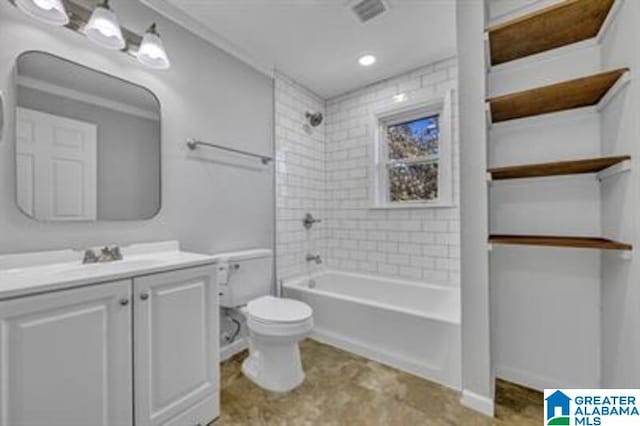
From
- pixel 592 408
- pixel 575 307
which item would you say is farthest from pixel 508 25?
pixel 592 408

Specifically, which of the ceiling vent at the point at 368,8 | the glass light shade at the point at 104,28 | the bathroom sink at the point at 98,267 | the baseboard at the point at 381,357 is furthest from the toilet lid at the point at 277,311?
the ceiling vent at the point at 368,8

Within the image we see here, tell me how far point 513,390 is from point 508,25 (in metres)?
2.15

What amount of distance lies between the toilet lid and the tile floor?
472mm

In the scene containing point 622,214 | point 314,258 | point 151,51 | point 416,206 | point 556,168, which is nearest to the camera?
point 622,214

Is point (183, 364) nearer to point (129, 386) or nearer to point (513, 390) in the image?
point (129, 386)

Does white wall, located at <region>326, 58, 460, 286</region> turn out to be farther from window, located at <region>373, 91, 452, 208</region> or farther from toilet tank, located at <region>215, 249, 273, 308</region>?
toilet tank, located at <region>215, 249, 273, 308</region>

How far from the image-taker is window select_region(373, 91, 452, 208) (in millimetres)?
2568

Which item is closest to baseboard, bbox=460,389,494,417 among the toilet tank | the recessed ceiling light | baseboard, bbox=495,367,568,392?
baseboard, bbox=495,367,568,392

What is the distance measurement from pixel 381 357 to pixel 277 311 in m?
0.90

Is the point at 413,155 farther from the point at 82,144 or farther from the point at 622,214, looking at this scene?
the point at 82,144

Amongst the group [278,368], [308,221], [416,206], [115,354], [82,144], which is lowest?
[278,368]

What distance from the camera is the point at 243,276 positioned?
2154mm

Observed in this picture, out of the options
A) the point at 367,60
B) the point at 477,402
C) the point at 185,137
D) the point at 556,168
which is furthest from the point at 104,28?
the point at 477,402

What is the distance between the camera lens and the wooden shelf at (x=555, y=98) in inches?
51.4
